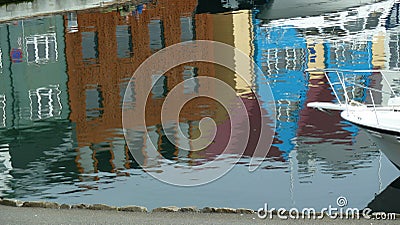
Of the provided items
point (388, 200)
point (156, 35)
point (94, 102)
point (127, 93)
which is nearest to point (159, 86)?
point (127, 93)

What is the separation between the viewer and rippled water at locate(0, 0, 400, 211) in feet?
53.8

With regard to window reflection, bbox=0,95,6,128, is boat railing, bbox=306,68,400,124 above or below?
above

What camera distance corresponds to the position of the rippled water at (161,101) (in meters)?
16.4

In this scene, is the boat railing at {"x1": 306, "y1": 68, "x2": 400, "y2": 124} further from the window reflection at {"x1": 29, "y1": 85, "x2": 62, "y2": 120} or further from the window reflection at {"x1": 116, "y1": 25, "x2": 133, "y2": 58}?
the window reflection at {"x1": 116, "y1": 25, "x2": 133, "y2": 58}

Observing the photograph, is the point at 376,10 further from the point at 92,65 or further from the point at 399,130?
the point at 399,130

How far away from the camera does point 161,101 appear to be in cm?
2534

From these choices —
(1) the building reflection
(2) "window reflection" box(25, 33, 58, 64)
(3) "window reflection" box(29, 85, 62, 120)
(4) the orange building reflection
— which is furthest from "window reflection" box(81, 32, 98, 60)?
(3) "window reflection" box(29, 85, 62, 120)

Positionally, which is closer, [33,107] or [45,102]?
[33,107]

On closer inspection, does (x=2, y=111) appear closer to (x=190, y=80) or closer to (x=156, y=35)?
(x=190, y=80)

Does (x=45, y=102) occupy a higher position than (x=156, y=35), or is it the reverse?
(x=156, y=35)

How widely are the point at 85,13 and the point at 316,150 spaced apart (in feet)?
89.8

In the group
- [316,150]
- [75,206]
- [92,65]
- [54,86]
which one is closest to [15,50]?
[92,65]

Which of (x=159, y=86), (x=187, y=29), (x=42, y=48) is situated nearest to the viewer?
(x=159, y=86)

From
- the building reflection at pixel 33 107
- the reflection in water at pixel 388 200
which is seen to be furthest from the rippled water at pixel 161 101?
the reflection in water at pixel 388 200
